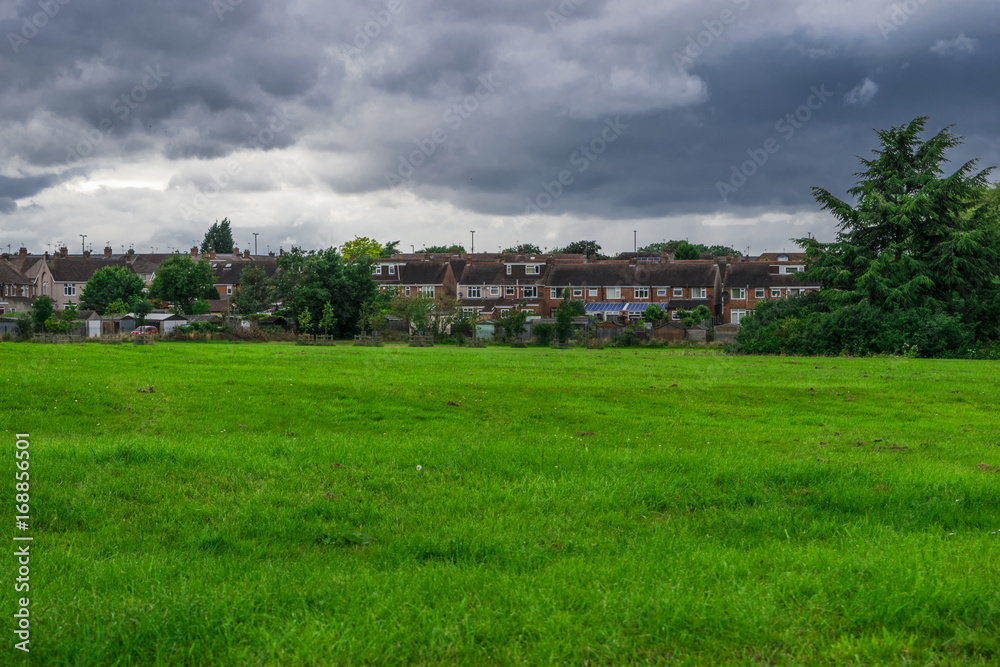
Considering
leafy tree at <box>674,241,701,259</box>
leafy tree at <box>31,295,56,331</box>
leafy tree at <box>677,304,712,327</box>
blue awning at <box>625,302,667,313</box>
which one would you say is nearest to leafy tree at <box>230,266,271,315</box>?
leafy tree at <box>31,295,56,331</box>

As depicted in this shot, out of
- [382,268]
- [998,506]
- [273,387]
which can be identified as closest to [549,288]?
[382,268]

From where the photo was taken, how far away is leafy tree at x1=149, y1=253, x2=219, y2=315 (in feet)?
366

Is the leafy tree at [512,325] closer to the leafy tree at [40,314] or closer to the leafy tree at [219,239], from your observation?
the leafy tree at [40,314]

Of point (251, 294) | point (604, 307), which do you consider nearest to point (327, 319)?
point (251, 294)

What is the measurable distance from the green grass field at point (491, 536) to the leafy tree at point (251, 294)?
269 ft

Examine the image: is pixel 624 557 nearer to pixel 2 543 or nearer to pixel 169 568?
pixel 169 568

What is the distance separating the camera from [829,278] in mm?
54969

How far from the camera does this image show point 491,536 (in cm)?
803

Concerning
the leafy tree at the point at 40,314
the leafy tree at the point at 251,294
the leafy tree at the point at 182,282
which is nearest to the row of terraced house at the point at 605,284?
the leafy tree at the point at 251,294

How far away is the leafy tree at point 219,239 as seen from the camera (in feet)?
609

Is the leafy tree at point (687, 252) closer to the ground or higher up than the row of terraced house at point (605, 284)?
higher up

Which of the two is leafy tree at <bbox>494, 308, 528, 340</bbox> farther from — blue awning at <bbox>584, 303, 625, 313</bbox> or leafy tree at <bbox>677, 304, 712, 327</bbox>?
blue awning at <bbox>584, 303, 625, 313</bbox>

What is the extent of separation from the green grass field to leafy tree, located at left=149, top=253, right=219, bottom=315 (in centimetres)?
10129

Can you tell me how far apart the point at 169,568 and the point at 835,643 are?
5.85m
